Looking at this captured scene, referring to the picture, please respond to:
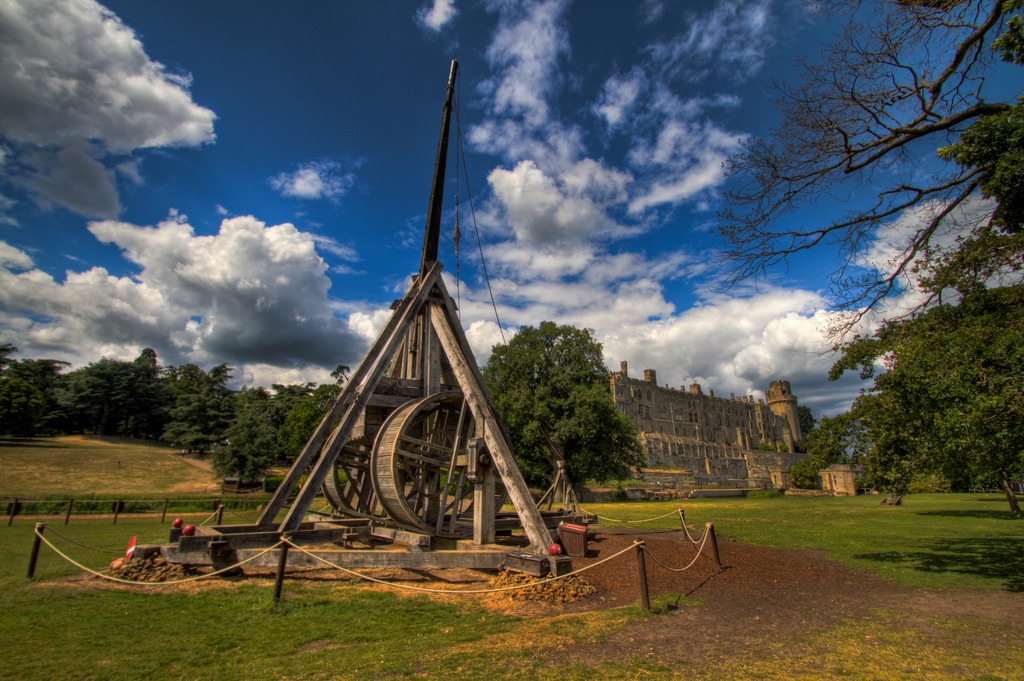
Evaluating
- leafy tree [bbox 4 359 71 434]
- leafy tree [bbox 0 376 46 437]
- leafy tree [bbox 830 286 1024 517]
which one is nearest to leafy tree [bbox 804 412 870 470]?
leafy tree [bbox 830 286 1024 517]

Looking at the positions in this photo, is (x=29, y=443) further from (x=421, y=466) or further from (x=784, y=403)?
(x=784, y=403)

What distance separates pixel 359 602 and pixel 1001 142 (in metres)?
12.0

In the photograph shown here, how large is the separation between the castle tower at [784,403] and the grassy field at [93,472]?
128 meters

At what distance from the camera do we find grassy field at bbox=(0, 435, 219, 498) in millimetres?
38594

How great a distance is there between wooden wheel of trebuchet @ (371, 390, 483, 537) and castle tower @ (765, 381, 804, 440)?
445 feet

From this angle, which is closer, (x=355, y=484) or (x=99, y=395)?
(x=355, y=484)

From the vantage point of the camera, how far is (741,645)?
5949 mm

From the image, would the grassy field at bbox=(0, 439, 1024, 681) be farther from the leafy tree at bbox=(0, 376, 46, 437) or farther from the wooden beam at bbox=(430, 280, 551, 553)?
the leafy tree at bbox=(0, 376, 46, 437)

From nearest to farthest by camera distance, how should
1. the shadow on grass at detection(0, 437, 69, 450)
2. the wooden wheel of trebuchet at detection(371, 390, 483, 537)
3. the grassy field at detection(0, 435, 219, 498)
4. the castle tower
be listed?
the wooden wheel of trebuchet at detection(371, 390, 483, 537), the grassy field at detection(0, 435, 219, 498), the shadow on grass at detection(0, 437, 69, 450), the castle tower

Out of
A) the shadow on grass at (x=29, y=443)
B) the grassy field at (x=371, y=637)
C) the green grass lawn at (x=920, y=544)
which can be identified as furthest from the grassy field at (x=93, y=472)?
the green grass lawn at (x=920, y=544)

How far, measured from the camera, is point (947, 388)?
26.9 ft

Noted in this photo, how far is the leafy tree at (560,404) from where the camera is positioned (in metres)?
33.5

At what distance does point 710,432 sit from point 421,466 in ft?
368

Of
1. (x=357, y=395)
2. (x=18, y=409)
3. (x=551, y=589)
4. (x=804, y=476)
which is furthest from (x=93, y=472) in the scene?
(x=804, y=476)
